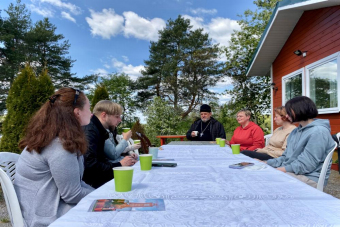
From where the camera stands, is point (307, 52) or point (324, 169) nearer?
point (324, 169)

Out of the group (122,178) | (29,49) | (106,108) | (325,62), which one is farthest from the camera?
(29,49)

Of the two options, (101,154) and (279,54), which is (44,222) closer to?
(101,154)

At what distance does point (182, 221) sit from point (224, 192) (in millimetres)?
417

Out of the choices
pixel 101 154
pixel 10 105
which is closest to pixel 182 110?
pixel 10 105

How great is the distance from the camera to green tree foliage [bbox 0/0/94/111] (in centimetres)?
1819

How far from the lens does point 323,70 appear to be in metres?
6.40

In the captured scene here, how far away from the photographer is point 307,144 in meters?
2.21

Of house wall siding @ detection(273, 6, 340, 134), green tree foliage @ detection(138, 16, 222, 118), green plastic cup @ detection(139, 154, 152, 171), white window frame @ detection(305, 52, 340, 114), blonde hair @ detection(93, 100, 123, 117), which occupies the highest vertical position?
green tree foliage @ detection(138, 16, 222, 118)

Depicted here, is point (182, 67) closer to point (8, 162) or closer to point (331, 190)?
point (331, 190)

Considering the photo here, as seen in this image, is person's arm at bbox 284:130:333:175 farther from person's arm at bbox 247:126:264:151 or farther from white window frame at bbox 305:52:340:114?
white window frame at bbox 305:52:340:114

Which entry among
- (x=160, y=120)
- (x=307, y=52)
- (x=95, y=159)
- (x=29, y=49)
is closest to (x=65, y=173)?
(x=95, y=159)

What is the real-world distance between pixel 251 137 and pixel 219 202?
3.28m

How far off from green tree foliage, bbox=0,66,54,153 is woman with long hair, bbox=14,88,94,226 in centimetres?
360

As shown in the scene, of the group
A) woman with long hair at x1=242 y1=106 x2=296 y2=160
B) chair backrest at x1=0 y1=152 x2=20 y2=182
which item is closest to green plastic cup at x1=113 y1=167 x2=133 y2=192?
chair backrest at x1=0 y1=152 x2=20 y2=182
